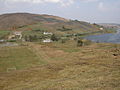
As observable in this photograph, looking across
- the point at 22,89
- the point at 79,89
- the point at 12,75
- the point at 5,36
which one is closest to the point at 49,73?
the point at 12,75

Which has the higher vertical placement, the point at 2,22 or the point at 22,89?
the point at 2,22

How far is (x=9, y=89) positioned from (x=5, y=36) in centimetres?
9911

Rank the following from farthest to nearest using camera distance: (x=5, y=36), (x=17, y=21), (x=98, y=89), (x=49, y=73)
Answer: (x=17, y=21)
(x=5, y=36)
(x=49, y=73)
(x=98, y=89)

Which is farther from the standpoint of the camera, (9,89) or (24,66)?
(24,66)

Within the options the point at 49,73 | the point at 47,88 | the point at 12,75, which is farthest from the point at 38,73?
the point at 47,88

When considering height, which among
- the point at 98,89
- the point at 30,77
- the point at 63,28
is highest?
the point at 63,28

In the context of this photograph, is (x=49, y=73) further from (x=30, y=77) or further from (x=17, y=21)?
(x=17, y=21)

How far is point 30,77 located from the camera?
27.6m

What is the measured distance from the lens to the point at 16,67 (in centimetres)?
3547

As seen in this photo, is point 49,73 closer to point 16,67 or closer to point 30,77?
point 30,77

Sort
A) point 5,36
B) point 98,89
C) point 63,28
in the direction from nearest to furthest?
point 98,89 → point 5,36 → point 63,28

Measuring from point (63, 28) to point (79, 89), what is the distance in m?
141

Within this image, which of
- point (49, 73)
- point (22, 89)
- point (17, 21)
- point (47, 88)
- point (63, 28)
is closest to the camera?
point (47, 88)

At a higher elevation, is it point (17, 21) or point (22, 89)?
point (17, 21)
